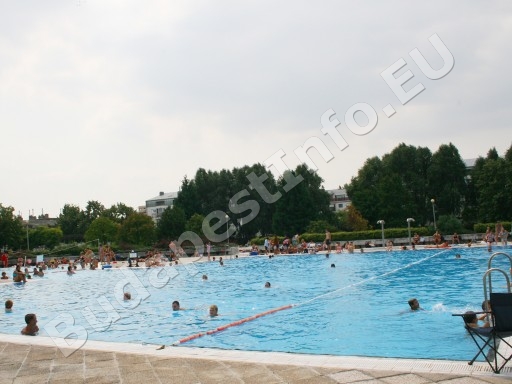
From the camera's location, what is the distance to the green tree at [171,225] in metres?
72.5

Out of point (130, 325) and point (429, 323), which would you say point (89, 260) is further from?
point (429, 323)

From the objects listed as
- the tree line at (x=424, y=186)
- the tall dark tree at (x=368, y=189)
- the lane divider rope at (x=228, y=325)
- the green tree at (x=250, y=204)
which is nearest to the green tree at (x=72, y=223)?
the green tree at (x=250, y=204)

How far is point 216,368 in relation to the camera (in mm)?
7043

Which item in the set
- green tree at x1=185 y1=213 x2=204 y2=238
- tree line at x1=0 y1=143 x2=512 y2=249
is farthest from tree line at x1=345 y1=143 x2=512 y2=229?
green tree at x1=185 y1=213 x2=204 y2=238

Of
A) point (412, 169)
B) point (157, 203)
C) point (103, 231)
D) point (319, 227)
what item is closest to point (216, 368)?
point (319, 227)

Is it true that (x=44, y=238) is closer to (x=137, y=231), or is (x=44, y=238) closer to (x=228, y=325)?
(x=137, y=231)

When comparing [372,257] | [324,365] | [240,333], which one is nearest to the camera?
[324,365]

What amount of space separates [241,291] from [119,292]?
5817mm

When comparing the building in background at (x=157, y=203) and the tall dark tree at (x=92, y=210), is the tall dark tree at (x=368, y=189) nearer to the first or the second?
the tall dark tree at (x=92, y=210)

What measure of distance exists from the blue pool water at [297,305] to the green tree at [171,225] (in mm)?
39191

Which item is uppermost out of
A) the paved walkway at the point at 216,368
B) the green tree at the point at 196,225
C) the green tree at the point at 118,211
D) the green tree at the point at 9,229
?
the green tree at the point at 118,211

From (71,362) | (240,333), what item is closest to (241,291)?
(240,333)

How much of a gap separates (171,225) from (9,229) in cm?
2193

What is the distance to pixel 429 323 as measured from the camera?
13.1m
